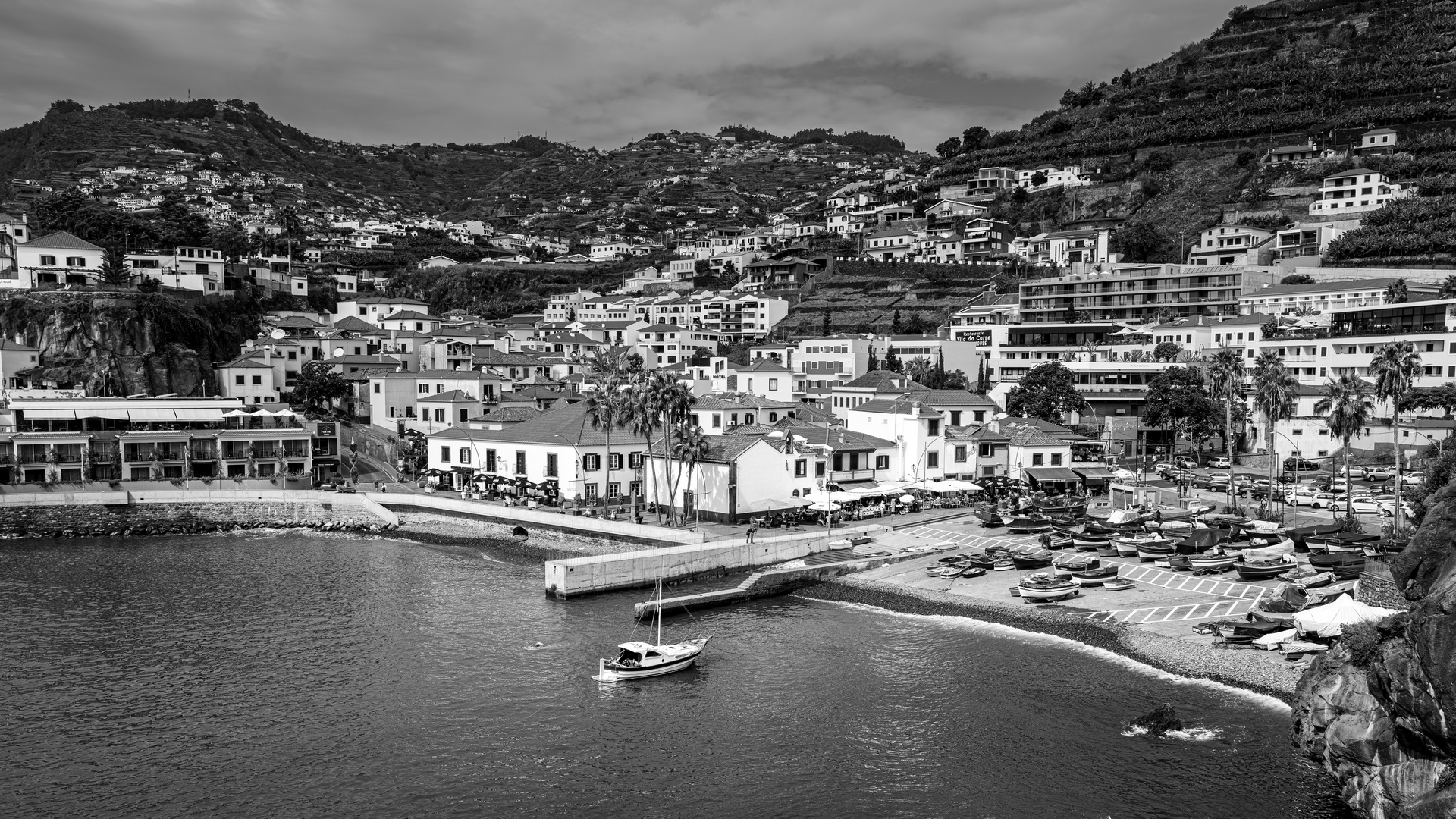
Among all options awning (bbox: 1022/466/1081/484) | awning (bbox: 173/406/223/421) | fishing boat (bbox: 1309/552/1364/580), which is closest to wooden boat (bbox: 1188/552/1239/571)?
fishing boat (bbox: 1309/552/1364/580)

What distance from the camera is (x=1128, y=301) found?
407 feet

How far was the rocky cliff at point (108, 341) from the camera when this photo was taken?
3639 inches

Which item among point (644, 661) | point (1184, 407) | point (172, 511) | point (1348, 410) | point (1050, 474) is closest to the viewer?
point (644, 661)

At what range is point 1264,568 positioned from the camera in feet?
145

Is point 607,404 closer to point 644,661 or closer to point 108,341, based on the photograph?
point 644,661

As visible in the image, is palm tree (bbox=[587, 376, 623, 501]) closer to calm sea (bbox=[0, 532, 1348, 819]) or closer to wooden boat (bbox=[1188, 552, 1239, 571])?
calm sea (bbox=[0, 532, 1348, 819])

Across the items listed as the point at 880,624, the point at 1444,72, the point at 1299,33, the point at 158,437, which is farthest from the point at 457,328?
the point at 1299,33

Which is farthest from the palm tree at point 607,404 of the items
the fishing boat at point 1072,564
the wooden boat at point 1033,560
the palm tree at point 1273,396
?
the palm tree at point 1273,396

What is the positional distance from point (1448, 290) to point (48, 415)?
376 ft

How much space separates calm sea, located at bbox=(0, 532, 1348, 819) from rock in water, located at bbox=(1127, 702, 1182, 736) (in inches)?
26.9

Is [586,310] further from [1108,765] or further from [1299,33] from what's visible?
[1299,33]

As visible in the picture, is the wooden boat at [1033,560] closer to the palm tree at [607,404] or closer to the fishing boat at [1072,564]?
the fishing boat at [1072,564]

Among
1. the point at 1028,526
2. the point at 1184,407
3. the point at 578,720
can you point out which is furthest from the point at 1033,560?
the point at 1184,407

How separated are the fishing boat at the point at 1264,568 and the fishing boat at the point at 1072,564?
612cm
